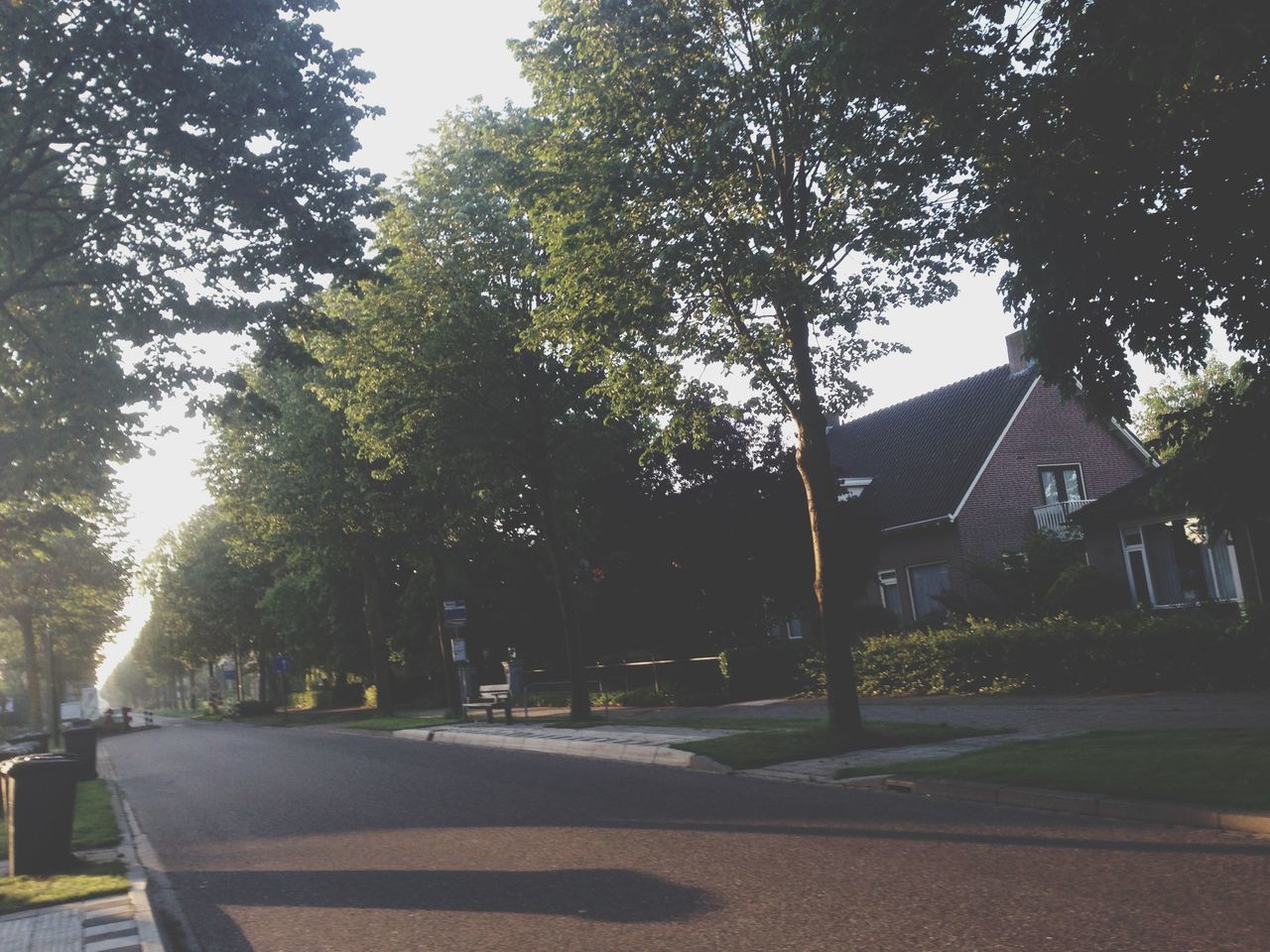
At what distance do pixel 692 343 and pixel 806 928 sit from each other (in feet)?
34.3

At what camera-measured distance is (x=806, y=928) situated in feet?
19.6

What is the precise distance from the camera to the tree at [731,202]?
1352 cm

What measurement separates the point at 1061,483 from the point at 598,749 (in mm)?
24028

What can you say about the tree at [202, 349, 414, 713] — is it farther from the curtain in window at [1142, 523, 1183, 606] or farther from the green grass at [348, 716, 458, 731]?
the curtain in window at [1142, 523, 1183, 606]

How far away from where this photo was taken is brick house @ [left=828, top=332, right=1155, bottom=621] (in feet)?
113

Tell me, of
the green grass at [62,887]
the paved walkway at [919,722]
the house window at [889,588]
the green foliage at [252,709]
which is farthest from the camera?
the green foliage at [252,709]

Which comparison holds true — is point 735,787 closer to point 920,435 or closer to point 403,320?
point 403,320

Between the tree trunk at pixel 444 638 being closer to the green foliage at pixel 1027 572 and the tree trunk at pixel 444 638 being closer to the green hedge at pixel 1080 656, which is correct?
the green hedge at pixel 1080 656

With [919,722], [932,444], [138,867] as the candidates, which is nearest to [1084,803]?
[919,722]

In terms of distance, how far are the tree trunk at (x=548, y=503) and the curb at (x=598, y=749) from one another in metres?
2.51

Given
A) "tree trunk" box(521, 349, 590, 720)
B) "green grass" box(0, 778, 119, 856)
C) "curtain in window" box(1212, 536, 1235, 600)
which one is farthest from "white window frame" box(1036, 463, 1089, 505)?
"green grass" box(0, 778, 119, 856)

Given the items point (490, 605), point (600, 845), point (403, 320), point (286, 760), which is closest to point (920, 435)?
point (490, 605)

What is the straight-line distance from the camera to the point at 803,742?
14891mm

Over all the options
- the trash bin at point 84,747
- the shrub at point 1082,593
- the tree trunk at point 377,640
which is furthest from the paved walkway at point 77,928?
the tree trunk at point 377,640
